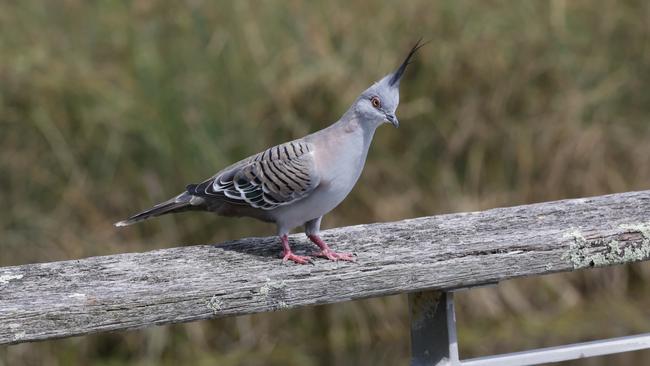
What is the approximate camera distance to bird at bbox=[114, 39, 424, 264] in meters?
3.04

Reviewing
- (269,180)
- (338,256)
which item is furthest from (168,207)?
(338,256)

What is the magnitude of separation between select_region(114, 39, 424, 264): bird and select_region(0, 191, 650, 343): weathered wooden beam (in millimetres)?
135

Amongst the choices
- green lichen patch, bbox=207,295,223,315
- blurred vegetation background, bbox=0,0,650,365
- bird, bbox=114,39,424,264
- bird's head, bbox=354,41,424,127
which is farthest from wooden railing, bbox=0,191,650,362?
blurred vegetation background, bbox=0,0,650,365

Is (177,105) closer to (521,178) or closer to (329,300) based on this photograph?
(521,178)

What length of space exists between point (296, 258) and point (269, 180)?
0.41 m

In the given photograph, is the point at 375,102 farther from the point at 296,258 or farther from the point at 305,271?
the point at 305,271

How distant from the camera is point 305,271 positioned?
256 centimetres

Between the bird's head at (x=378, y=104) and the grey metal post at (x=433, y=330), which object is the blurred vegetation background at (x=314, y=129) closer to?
the bird's head at (x=378, y=104)

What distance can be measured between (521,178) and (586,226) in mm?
3918

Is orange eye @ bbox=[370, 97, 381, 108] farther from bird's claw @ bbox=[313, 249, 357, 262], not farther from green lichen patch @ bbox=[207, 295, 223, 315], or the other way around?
green lichen patch @ bbox=[207, 295, 223, 315]

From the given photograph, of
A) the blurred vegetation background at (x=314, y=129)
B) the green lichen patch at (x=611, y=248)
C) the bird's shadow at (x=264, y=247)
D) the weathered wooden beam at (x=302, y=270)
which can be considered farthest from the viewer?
the blurred vegetation background at (x=314, y=129)

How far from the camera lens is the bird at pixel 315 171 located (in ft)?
9.98

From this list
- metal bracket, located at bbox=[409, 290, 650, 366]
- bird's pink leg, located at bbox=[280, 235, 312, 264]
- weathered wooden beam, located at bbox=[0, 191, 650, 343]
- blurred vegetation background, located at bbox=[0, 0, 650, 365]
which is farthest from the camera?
blurred vegetation background, located at bbox=[0, 0, 650, 365]

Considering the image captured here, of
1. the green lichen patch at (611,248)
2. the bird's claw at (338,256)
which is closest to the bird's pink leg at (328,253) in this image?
the bird's claw at (338,256)
